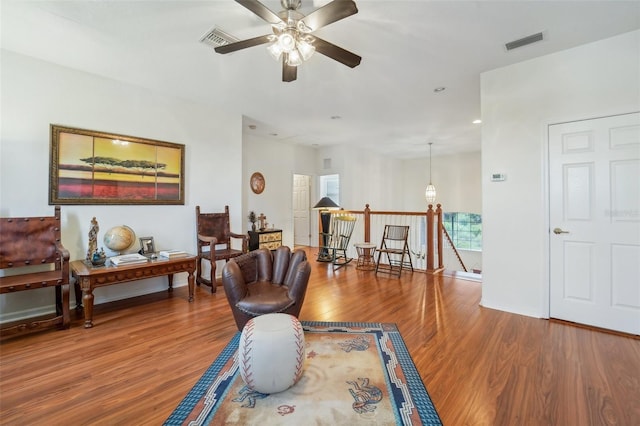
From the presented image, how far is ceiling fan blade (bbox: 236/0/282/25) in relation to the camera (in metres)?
1.73

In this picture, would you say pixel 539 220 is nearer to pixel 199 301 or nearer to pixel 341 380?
pixel 341 380

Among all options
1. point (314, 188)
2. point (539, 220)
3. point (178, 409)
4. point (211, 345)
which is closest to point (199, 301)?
point (211, 345)

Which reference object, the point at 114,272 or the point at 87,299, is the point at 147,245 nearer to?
the point at 114,272

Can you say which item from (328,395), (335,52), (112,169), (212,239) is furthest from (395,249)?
(112,169)

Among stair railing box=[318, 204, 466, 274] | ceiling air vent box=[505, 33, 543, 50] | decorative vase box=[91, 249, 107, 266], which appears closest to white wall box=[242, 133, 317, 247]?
stair railing box=[318, 204, 466, 274]

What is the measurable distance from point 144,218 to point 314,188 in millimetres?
4703

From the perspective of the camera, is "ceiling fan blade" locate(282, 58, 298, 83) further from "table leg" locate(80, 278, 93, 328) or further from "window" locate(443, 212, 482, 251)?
"window" locate(443, 212, 482, 251)

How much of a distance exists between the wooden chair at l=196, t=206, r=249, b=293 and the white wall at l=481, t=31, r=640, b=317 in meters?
3.41

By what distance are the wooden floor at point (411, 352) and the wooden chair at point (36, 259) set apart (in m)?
0.23

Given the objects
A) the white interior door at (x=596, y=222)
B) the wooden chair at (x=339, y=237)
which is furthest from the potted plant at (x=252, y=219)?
the white interior door at (x=596, y=222)

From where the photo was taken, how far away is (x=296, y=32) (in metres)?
2.00

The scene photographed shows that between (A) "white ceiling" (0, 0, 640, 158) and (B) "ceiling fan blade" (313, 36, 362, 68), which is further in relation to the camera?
(A) "white ceiling" (0, 0, 640, 158)

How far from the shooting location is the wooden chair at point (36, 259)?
261 cm

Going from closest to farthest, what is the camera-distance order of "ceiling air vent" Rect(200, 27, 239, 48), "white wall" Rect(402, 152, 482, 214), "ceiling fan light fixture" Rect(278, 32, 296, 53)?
"ceiling fan light fixture" Rect(278, 32, 296, 53) → "ceiling air vent" Rect(200, 27, 239, 48) → "white wall" Rect(402, 152, 482, 214)
